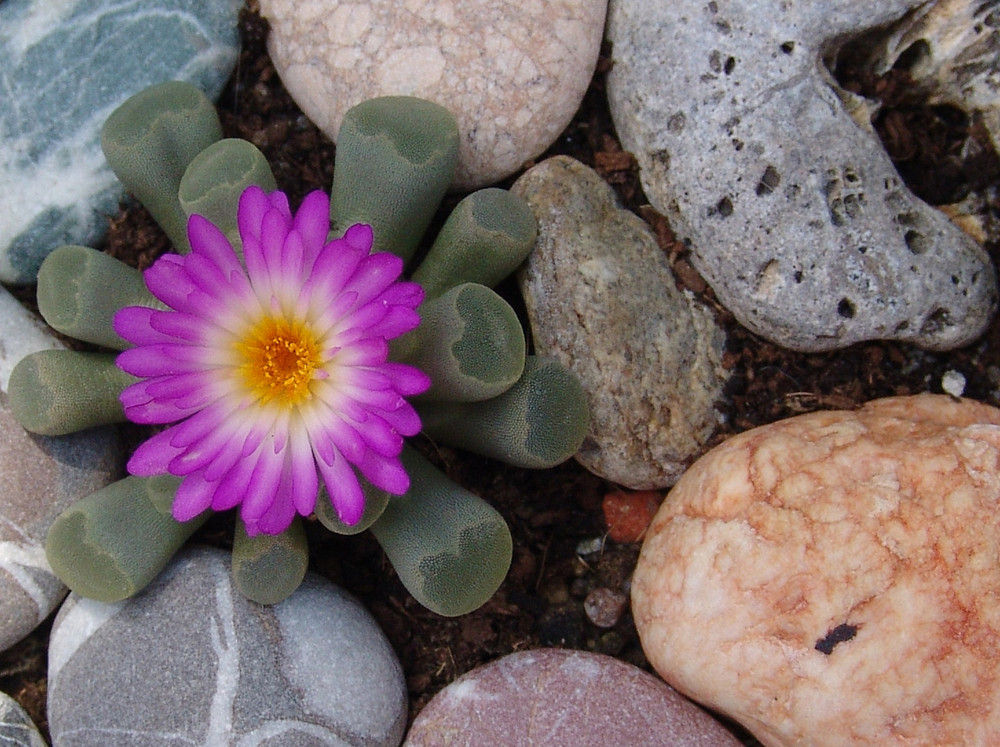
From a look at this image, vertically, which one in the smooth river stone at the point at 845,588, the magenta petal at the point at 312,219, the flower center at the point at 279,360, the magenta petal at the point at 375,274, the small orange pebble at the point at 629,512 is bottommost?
the small orange pebble at the point at 629,512

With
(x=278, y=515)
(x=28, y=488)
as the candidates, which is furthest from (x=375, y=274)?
(x=28, y=488)

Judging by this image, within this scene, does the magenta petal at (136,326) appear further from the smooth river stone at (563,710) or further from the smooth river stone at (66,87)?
the smooth river stone at (563,710)

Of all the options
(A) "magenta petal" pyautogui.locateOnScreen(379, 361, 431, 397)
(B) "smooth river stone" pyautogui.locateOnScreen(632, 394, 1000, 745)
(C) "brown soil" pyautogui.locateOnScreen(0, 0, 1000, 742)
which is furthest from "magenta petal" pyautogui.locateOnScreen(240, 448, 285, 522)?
(B) "smooth river stone" pyautogui.locateOnScreen(632, 394, 1000, 745)

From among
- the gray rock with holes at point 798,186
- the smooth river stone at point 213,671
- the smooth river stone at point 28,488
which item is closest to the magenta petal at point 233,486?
the smooth river stone at point 213,671

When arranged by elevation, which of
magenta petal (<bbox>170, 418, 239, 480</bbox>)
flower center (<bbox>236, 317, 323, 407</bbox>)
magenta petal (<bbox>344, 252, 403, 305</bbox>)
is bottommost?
magenta petal (<bbox>170, 418, 239, 480</bbox>)

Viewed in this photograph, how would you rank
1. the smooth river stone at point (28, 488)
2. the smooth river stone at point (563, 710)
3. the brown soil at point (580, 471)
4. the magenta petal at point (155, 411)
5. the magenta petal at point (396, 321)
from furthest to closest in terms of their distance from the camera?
the brown soil at point (580, 471) → the smooth river stone at point (28, 488) → the smooth river stone at point (563, 710) → the magenta petal at point (155, 411) → the magenta petal at point (396, 321)

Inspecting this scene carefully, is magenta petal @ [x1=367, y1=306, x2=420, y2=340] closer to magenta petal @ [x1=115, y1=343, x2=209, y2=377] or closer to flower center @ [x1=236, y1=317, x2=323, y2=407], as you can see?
flower center @ [x1=236, y1=317, x2=323, y2=407]
